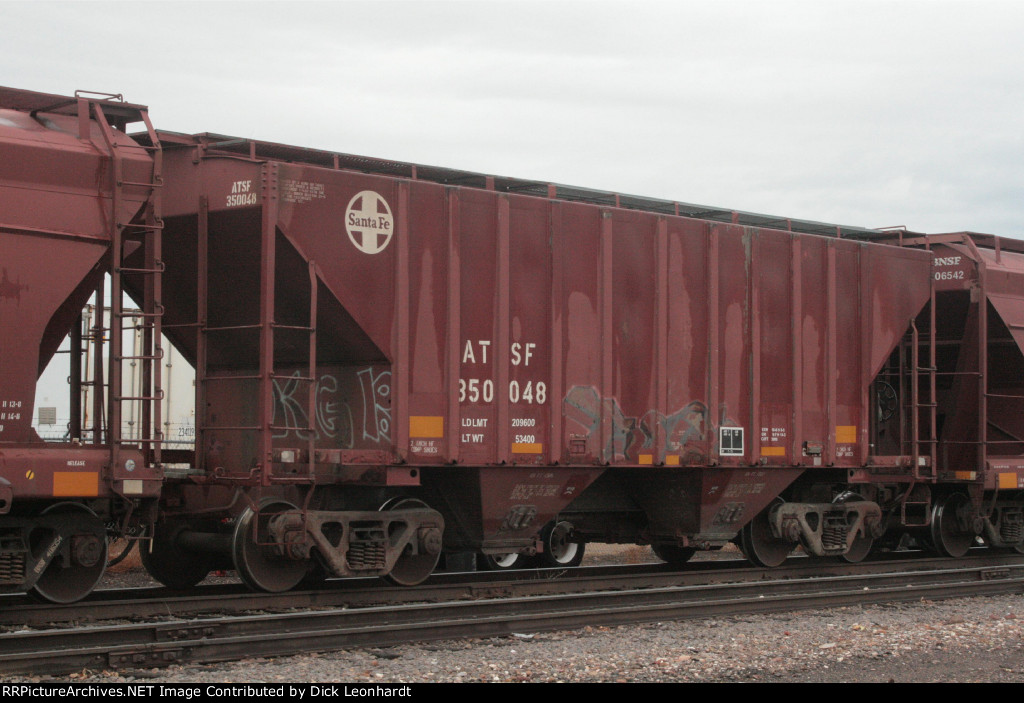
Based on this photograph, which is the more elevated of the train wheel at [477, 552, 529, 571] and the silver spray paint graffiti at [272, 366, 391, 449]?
the silver spray paint graffiti at [272, 366, 391, 449]

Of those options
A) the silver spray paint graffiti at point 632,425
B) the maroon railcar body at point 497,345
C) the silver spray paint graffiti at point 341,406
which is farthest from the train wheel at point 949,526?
the silver spray paint graffiti at point 341,406

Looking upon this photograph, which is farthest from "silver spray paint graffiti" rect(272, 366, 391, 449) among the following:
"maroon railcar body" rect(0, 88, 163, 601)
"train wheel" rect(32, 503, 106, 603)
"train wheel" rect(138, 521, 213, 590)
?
"train wheel" rect(32, 503, 106, 603)

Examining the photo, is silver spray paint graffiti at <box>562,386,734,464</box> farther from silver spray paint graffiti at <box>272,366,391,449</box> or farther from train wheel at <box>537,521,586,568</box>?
silver spray paint graffiti at <box>272,366,391,449</box>

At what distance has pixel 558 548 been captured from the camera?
16.5 meters

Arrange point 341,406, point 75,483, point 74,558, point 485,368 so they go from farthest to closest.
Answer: point 485,368 → point 341,406 → point 74,558 → point 75,483

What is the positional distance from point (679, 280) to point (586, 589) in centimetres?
397

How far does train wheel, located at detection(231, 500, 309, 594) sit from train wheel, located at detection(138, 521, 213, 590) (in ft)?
3.65

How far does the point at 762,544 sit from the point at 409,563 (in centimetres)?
568

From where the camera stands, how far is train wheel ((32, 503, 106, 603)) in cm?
1032

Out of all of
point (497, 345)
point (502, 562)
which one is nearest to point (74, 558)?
point (497, 345)

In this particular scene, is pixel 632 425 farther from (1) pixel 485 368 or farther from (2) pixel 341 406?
(2) pixel 341 406

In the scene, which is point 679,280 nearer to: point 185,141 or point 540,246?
point 540,246

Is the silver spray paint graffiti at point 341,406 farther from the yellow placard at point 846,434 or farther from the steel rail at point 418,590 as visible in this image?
the yellow placard at point 846,434

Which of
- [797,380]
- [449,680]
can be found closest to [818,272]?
[797,380]
